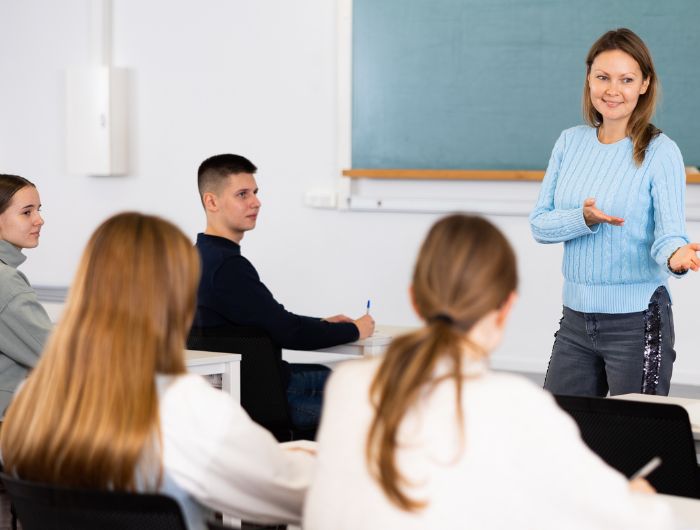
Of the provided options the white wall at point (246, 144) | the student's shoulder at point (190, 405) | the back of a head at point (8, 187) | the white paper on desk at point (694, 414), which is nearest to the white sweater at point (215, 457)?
the student's shoulder at point (190, 405)

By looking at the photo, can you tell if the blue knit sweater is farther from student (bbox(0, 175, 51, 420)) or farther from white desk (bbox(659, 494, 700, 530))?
student (bbox(0, 175, 51, 420))

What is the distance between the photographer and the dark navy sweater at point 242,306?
3.83 metres

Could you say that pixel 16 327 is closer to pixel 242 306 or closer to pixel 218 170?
pixel 242 306

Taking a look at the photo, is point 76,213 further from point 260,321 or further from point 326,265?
point 260,321

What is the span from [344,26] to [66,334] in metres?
4.30

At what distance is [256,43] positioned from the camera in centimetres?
616

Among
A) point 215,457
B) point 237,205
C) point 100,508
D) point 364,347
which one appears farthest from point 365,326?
point 100,508

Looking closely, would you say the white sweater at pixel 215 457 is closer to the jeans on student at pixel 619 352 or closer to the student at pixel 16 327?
the jeans on student at pixel 619 352

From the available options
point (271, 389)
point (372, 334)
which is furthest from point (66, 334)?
point (372, 334)

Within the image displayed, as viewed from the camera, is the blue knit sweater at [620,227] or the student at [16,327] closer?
the blue knit sweater at [620,227]

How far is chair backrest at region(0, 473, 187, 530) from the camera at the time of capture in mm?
1628

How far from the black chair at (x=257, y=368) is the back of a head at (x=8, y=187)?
777 millimetres

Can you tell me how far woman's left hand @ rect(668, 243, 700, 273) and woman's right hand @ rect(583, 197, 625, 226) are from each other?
17 centimetres

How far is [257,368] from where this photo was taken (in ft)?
11.9
